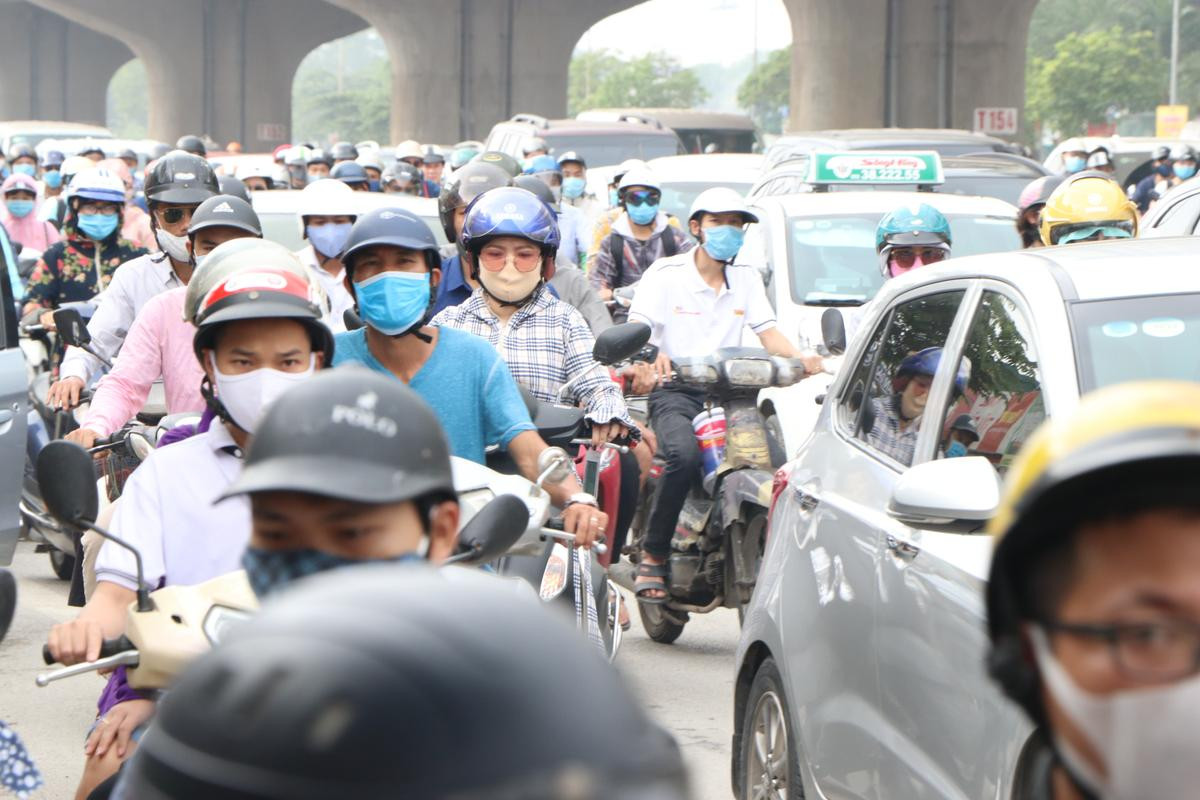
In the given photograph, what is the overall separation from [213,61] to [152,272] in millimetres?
59421

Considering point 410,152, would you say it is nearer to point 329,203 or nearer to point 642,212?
point 642,212

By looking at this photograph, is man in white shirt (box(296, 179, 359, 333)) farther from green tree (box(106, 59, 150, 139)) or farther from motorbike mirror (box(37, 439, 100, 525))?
green tree (box(106, 59, 150, 139))

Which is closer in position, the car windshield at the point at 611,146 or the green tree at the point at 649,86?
the car windshield at the point at 611,146

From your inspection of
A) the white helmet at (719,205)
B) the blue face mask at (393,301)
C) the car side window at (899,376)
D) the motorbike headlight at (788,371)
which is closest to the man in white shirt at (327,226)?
the white helmet at (719,205)

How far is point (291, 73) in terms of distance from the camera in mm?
67500

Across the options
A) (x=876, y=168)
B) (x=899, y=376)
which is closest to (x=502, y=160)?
(x=876, y=168)

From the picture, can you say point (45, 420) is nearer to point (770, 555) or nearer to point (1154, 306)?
point (770, 555)

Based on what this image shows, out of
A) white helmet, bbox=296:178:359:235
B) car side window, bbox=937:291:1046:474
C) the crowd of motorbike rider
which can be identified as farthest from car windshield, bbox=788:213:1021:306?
car side window, bbox=937:291:1046:474

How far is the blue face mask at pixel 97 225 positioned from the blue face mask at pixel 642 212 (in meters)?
3.86

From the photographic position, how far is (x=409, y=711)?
52.4 inches

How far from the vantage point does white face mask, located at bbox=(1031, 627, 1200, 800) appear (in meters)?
1.71

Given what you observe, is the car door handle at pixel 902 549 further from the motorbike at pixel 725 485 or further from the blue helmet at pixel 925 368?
the motorbike at pixel 725 485

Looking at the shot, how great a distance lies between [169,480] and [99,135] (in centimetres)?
3731

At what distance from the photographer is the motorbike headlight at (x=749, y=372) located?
8.58m
